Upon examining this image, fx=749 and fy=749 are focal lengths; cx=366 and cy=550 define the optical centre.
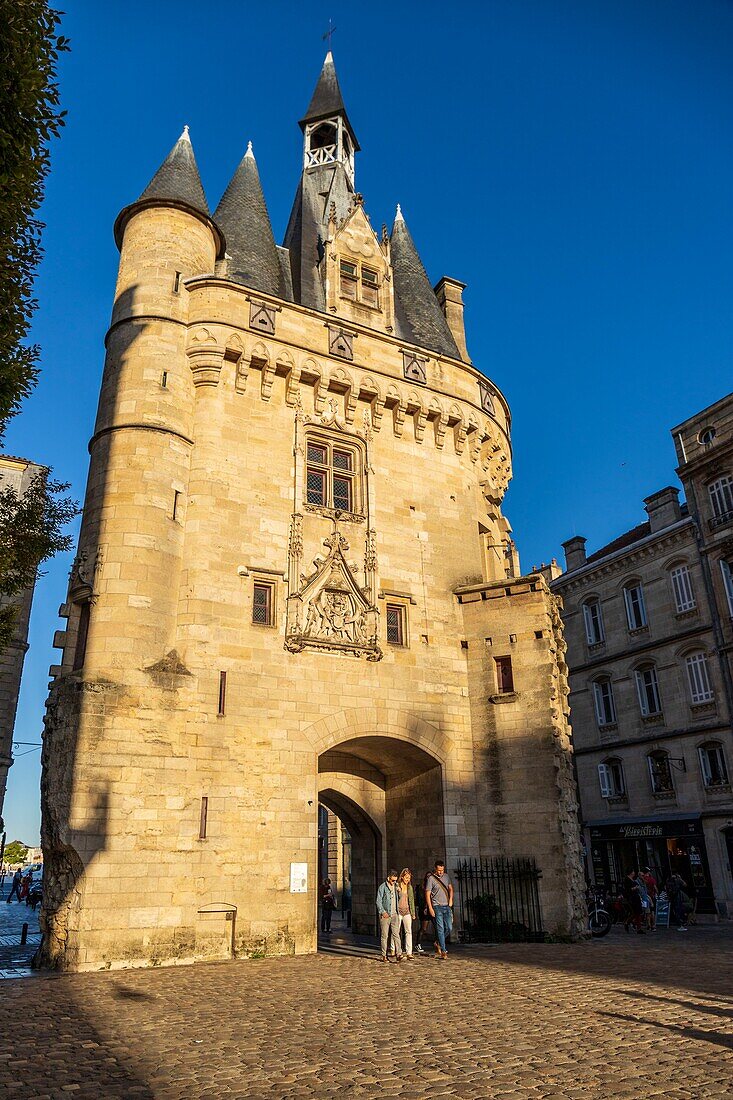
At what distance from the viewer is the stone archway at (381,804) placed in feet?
54.9

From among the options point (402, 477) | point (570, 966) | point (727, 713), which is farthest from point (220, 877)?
point (727, 713)

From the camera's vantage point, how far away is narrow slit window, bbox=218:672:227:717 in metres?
14.5

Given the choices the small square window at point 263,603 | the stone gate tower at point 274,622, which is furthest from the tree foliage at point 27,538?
the small square window at point 263,603

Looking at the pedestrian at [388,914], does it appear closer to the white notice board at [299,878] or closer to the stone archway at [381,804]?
the white notice board at [299,878]

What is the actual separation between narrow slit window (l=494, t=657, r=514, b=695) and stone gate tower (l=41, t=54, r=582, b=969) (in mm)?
46

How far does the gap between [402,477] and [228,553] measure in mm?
5519

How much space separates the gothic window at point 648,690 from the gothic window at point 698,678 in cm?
157

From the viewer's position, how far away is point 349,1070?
19.4 ft

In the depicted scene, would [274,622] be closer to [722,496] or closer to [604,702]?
[722,496]

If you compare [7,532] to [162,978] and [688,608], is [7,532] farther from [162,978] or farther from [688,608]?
[688,608]

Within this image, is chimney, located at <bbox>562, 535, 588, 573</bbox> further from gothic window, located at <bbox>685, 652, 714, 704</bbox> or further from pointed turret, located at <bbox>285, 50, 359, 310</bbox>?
pointed turret, located at <bbox>285, 50, 359, 310</bbox>

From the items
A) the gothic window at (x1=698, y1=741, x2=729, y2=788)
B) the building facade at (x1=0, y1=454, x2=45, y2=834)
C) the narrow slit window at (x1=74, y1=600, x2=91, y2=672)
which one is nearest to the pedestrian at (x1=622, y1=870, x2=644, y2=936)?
the gothic window at (x1=698, y1=741, x2=729, y2=788)

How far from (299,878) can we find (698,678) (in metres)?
18.2

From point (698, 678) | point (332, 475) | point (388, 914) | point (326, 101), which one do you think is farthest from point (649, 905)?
point (326, 101)
